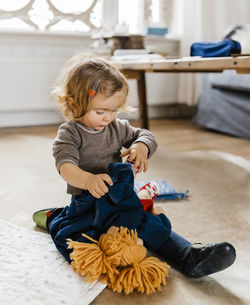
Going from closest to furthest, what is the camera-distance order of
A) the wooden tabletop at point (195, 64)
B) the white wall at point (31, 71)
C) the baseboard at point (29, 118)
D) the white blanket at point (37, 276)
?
the white blanket at point (37, 276)
the wooden tabletop at point (195, 64)
the white wall at point (31, 71)
the baseboard at point (29, 118)

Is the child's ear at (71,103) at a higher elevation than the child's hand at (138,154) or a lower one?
higher

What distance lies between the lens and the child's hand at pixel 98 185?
2.91 feet

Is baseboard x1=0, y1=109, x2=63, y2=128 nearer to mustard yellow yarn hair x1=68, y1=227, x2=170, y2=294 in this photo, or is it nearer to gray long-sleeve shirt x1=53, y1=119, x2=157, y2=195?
gray long-sleeve shirt x1=53, y1=119, x2=157, y2=195

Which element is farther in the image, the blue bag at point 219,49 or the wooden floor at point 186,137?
the wooden floor at point 186,137

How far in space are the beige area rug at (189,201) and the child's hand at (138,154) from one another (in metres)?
0.23

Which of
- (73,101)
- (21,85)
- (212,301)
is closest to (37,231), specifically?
(73,101)

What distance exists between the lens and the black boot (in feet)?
2.71

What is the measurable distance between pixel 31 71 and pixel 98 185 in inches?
86.0

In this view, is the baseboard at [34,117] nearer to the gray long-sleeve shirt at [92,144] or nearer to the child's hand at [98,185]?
the gray long-sleeve shirt at [92,144]

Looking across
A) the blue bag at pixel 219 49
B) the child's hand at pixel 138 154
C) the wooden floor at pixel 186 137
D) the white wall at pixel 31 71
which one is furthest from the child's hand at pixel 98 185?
the white wall at pixel 31 71

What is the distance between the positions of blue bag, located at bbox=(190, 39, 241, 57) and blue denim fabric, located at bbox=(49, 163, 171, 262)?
34.3 inches

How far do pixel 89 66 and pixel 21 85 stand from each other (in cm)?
198

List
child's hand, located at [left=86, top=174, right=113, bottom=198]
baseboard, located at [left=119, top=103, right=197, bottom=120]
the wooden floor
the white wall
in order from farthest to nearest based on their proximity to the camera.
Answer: baseboard, located at [left=119, top=103, right=197, bottom=120], the white wall, the wooden floor, child's hand, located at [left=86, top=174, right=113, bottom=198]

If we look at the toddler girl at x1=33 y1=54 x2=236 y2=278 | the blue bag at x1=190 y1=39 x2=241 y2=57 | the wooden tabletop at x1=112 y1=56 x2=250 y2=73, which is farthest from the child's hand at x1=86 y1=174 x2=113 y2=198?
the blue bag at x1=190 y1=39 x2=241 y2=57
